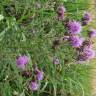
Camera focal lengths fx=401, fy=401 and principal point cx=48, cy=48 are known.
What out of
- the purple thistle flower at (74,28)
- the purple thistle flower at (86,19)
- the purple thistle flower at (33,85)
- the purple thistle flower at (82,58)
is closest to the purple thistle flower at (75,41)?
the purple thistle flower at (74,28)

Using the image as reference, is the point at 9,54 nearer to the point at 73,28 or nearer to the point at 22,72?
the point at 22,72

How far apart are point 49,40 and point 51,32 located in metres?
0.10

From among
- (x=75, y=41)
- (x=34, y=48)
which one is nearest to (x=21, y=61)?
(x=34, y=48)

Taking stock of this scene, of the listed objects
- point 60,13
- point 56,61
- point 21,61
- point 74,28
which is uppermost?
point 60,13

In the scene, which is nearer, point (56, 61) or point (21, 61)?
point (21, 61)

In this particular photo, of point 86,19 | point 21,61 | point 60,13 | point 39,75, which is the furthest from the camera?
point 86,19

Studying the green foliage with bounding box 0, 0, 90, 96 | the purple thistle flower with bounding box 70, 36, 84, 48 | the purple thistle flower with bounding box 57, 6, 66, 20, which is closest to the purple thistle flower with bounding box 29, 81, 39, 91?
the green foliage with bounding box 0, 0, 90, 96

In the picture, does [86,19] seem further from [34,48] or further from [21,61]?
[21,61]

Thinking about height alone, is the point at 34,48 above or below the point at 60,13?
below

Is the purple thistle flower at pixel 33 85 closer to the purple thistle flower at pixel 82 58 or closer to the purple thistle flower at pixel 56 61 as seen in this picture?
the purple thistle flower at pixel 56 61

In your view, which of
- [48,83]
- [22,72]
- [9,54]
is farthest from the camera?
[48,83]

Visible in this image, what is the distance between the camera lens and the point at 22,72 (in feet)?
9.97

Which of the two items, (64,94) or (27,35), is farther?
(64,94)

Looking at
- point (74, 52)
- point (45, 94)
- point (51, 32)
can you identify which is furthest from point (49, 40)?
point (45, 94)
